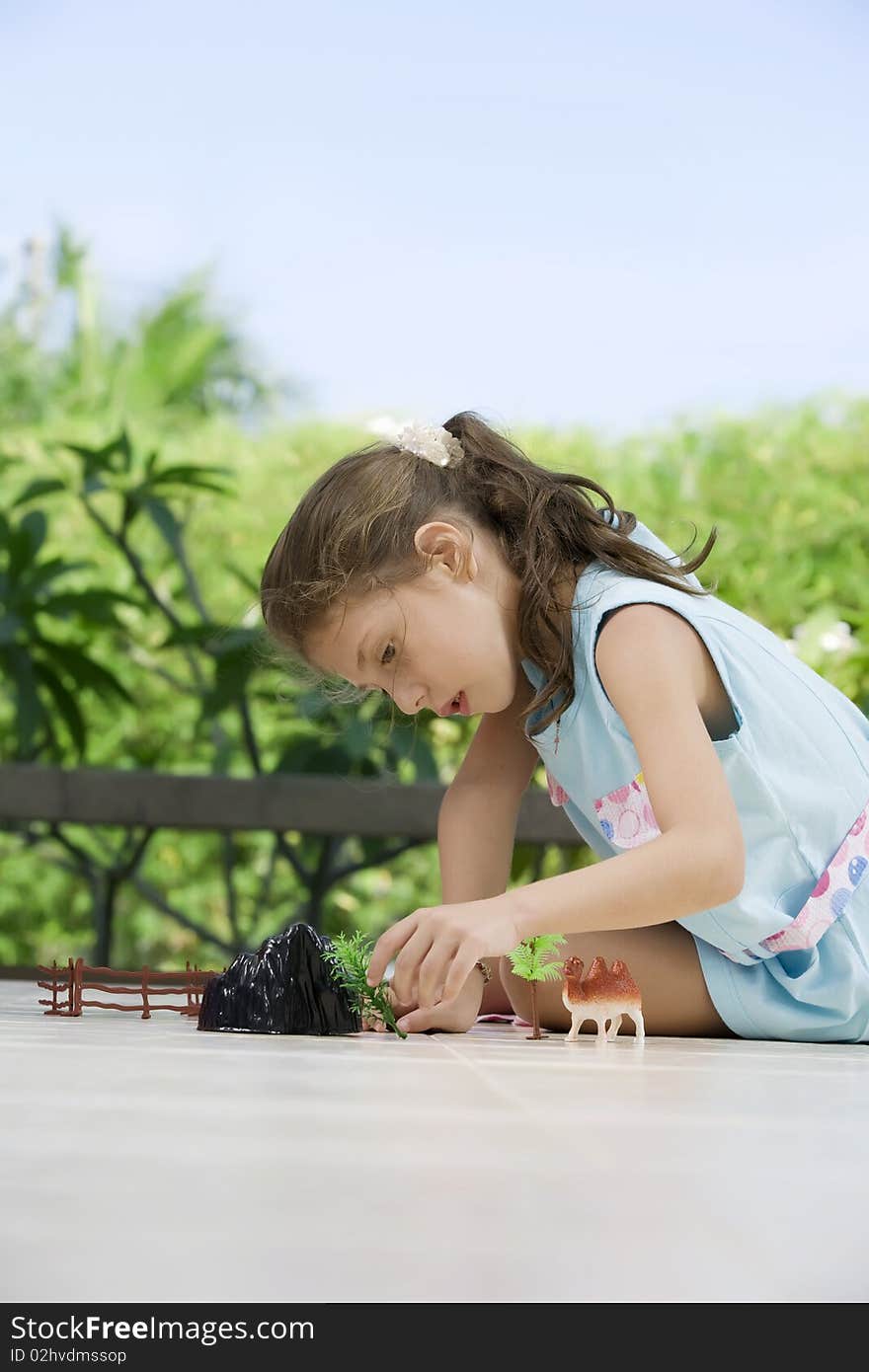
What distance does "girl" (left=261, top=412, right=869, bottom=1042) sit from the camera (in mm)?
1193

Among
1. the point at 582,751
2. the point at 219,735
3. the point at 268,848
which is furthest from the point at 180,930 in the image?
the point at 582,751

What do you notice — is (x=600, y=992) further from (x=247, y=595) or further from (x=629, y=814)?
(x=247, y=595)

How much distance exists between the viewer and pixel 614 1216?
1.47 feet

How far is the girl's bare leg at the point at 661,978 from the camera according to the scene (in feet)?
4.19

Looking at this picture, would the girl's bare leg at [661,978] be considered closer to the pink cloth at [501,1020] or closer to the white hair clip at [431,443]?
the pink cloth at [501,1020]

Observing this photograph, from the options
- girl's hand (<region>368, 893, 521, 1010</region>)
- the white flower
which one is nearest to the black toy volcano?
girl's hand (<region>368, 893, 521, 1010</region>)

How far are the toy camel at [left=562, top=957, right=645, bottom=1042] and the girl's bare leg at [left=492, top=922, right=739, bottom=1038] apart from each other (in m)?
0.20

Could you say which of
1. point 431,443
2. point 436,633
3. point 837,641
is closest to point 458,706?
point 436,633

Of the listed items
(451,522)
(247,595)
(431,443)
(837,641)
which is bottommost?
(451,522)

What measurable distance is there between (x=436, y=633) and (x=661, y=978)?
39 centimetres

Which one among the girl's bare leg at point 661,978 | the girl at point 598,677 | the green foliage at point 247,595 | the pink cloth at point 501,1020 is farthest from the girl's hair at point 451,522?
the green foliage at point 247,595

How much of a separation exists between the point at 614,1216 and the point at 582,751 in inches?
34.6

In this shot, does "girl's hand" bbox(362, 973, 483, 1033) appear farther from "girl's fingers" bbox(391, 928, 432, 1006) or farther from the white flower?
the white flower

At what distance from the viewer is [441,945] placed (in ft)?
2.98
